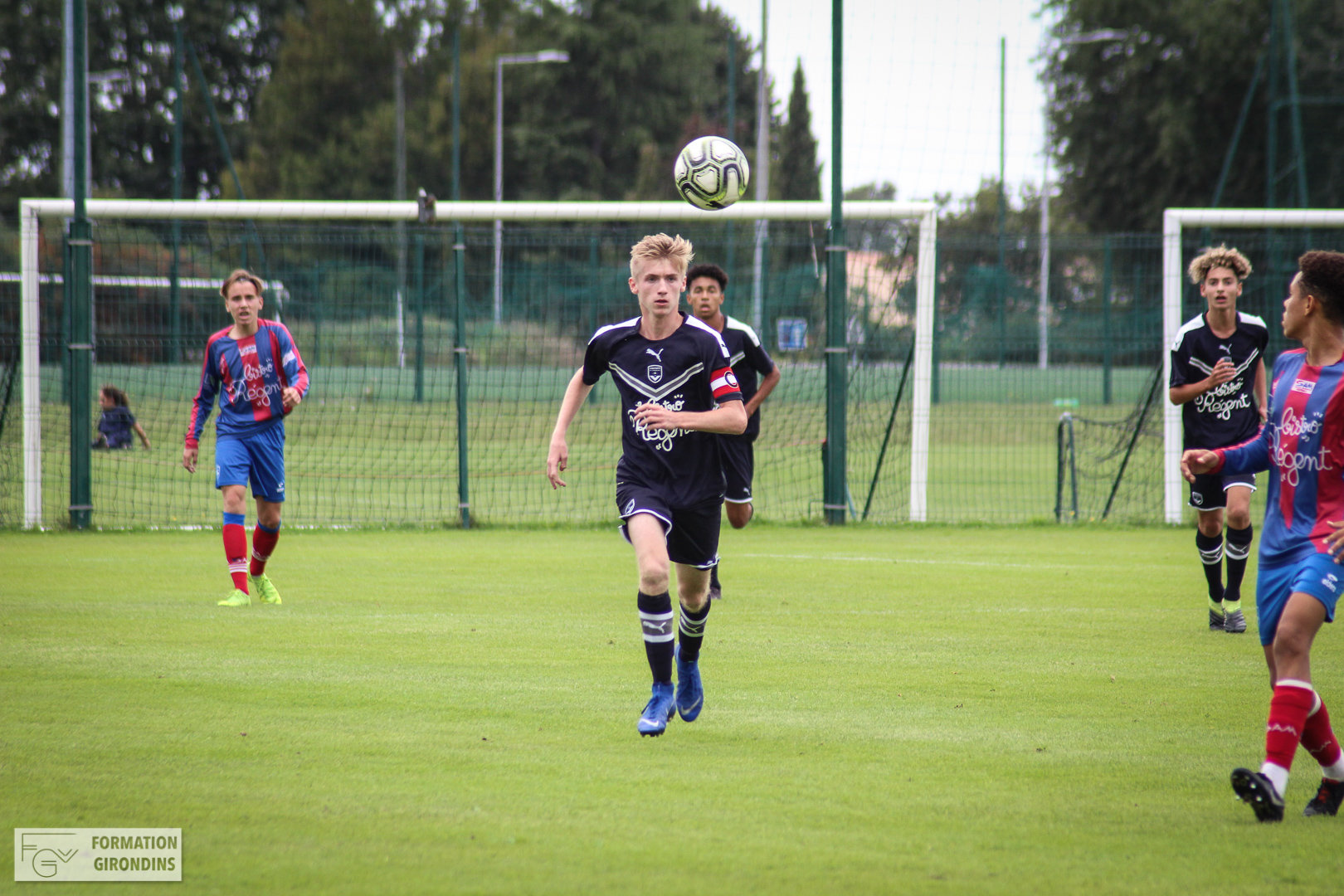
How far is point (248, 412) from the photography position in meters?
8.81

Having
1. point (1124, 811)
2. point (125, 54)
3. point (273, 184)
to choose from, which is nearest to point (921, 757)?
point (1124, 811)

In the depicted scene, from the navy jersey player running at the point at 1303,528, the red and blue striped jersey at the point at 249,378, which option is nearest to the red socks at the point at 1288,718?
the navy jersey player running at the point at 1303,528

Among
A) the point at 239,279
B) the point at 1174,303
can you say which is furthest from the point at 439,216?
the point at 1174,303

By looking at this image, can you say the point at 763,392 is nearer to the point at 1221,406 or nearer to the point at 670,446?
the point at 1221,406

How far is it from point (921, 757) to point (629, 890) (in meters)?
1.78

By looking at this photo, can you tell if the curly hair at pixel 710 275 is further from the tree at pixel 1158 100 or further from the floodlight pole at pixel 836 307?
the tree at pixel 1158 100

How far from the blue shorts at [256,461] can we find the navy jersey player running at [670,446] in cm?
375

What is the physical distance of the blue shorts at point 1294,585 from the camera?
4270mm

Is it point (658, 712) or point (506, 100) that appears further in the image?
point (506, 100)

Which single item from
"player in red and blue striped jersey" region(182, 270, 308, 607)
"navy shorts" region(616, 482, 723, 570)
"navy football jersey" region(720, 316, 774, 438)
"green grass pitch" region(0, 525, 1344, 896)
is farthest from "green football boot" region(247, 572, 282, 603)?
"navy shorts" region(616, 482, 723, 570)

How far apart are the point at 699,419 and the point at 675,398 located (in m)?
0.27

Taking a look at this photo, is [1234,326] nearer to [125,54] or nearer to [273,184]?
[273,184]

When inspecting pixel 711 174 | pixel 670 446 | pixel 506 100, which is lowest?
pixel 670 446

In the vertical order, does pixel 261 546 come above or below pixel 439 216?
below
